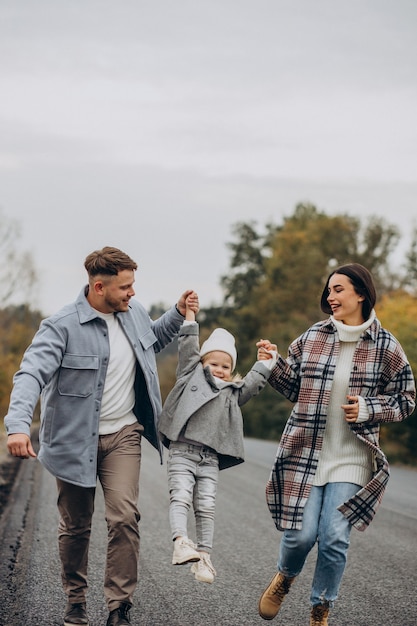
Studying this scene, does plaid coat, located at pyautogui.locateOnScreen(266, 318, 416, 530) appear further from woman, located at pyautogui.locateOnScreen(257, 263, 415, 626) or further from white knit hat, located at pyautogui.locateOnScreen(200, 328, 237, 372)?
white knit hat, located at pyautogui.locateOnScreen(200, 328, 237, 372)

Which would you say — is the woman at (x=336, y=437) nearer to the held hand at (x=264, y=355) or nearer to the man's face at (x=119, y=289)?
A: the held hand at (x=264, y=355)

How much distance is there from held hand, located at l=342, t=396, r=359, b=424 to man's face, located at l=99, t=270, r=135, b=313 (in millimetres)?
1357

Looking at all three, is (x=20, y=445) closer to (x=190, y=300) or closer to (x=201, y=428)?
(x=201, y=428)

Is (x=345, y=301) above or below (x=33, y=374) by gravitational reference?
above

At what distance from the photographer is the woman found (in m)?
5.33

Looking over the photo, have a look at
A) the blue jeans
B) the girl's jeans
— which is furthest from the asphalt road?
the girl's jeans

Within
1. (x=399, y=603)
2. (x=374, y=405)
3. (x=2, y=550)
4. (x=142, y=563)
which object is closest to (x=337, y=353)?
(x=374, y=405)

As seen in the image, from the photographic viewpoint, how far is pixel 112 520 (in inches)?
213

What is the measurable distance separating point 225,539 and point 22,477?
826cm

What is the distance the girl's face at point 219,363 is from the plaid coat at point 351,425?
0.27m

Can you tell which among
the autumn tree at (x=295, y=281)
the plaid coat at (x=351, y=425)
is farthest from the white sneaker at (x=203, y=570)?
the autumn tree at (x=295, y=281)

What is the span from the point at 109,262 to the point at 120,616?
1.91m

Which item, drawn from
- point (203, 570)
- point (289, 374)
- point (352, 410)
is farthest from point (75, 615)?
point (352, 410)

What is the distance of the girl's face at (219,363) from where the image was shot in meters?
5.62
